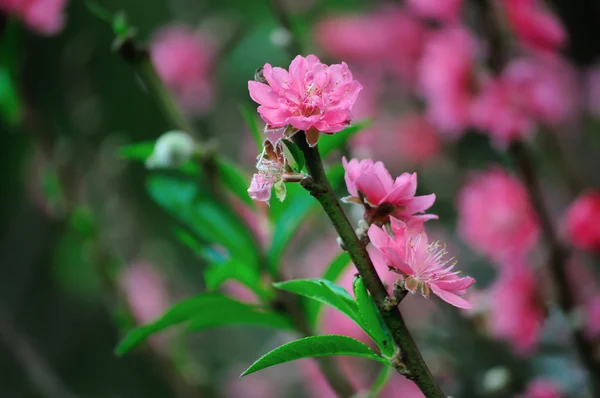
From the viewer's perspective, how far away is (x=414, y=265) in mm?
351

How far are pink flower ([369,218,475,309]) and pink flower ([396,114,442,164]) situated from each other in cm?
82

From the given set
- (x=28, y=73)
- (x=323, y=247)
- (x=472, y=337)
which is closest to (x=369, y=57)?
(x=323, y=247)

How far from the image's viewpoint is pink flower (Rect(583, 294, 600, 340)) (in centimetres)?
69

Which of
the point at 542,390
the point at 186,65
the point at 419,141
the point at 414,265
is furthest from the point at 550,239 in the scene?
the point at 186,65

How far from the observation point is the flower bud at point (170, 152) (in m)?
0.51

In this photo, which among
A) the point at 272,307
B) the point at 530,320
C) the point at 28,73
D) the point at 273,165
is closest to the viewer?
the point at 273,165

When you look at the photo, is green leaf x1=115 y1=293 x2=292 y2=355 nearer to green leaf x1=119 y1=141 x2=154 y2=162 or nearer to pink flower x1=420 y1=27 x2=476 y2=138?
green leaf x1=119 y1=141 x2=154 y2=162

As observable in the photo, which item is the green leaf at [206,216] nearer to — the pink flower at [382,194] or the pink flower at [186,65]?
the pink flower at [382,194]

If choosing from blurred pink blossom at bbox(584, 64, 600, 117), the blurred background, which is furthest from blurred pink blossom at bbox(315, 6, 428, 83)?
blurred pink blossom at bbox(584, 64, 600, 117)

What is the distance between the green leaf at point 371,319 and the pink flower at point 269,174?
6 centimetres

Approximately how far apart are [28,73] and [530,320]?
43.7 inches

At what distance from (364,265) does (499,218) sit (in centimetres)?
44

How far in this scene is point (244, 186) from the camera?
0.56 metres

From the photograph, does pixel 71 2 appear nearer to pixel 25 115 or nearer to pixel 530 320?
pixel 25 115
